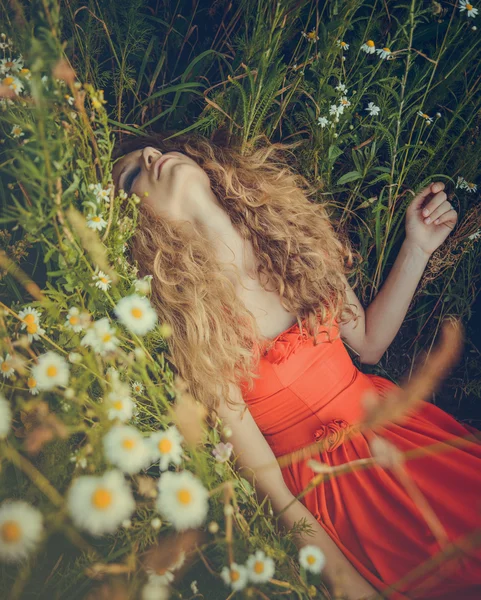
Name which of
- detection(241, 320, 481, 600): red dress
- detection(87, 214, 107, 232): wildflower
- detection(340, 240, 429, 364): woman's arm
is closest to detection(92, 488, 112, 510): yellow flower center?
detection(87, 214, 107, 232): wildflower

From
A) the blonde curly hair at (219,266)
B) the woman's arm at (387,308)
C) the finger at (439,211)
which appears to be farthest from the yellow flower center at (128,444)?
the finger at (439,211)

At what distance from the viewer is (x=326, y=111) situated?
1303mm

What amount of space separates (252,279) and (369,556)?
933 millimetres

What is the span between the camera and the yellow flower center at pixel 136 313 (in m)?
0.71

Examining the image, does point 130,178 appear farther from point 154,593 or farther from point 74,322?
point 154,593

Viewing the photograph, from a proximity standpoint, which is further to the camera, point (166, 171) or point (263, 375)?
point (263, 375)

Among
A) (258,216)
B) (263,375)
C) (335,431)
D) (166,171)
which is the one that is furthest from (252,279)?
(335,431)

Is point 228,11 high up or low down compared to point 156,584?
up

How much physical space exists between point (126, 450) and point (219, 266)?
30.7 inches

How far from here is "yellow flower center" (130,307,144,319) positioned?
28.0 inches

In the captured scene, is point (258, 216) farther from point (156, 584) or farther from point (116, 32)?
point (156, 584)

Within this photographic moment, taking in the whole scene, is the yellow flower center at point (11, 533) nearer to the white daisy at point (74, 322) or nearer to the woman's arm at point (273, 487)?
the white daisy at point (74, 322)

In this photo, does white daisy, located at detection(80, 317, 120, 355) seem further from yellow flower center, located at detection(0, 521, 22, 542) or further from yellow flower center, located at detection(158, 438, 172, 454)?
yellow flower center, located at detection(0, 521, 22, 542)

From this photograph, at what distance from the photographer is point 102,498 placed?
558mm
